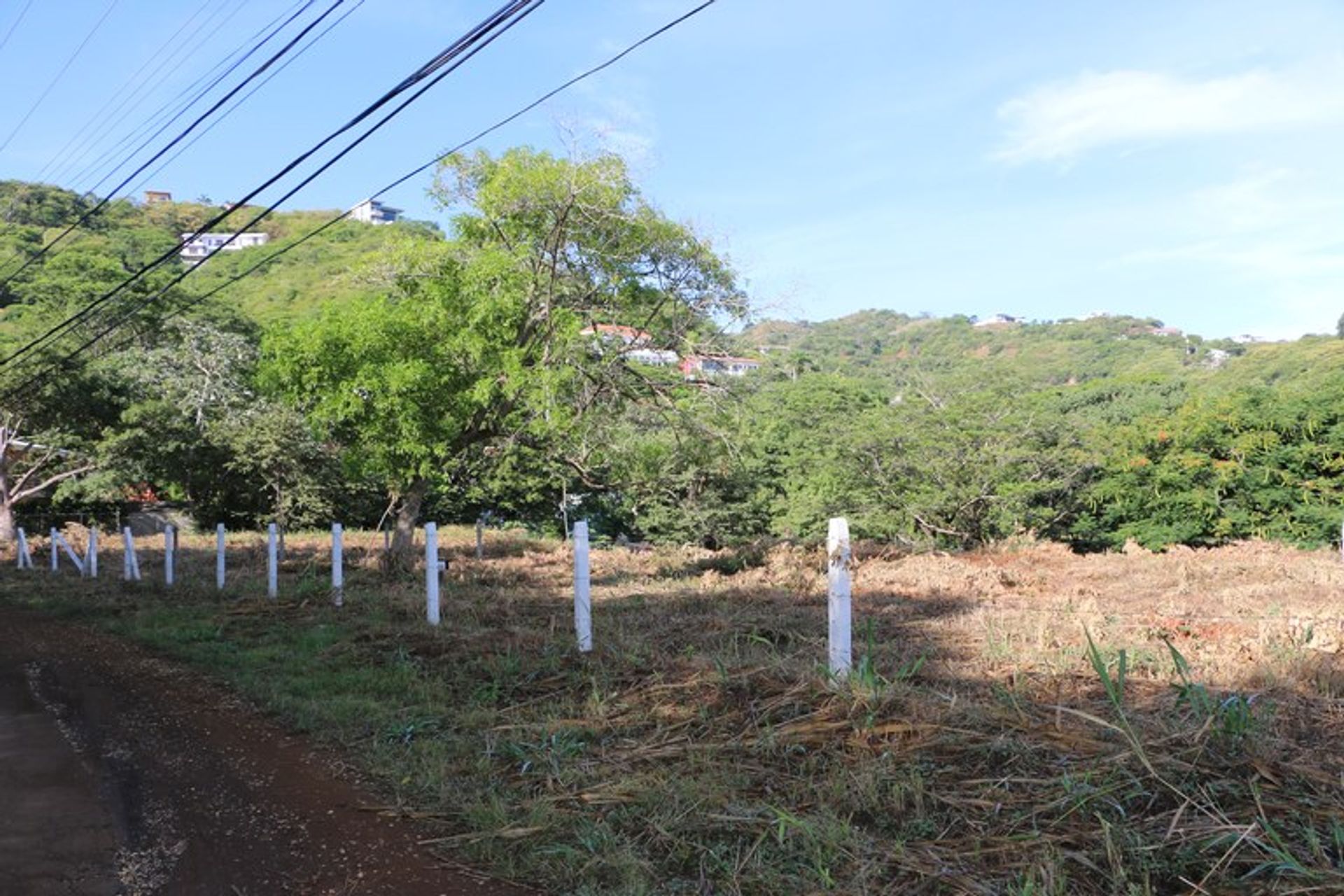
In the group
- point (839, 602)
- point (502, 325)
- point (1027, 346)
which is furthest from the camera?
point (1027, 346)

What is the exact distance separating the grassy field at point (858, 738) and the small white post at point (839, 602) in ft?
0.77

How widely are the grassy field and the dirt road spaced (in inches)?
11.1

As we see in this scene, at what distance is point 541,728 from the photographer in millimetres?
6387

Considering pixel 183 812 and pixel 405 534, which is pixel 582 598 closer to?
pixel 183 812

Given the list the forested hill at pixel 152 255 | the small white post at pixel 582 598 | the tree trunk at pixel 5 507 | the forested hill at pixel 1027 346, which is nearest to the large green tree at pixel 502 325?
the forested hill at pixel 152 255

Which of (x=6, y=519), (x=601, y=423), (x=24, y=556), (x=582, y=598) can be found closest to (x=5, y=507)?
(x=6, y=519)

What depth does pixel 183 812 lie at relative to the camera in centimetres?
534

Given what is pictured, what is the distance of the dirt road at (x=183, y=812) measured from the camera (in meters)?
4.41

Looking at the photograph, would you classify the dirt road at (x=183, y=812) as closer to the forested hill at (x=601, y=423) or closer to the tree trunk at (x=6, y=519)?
the forested hill at (x=601, y=423)

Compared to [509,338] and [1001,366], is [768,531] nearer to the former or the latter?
[1001,366]

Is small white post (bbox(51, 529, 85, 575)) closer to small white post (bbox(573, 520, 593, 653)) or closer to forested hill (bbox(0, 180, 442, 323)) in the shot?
forested hill (bbox(0, 180, 442, 323))

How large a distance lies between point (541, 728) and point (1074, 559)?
14.7 metres

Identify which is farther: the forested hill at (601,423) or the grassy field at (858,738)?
the forested hill at (601,423)

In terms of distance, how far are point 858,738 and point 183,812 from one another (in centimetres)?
361
